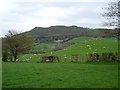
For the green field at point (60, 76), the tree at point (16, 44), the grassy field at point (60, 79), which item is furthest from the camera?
the tree at point (16, 44)

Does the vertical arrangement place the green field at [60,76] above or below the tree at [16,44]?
below

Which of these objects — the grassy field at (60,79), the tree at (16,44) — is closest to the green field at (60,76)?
the grassy field at (60,79)

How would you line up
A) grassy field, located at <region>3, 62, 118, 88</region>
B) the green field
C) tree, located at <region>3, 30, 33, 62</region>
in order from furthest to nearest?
tree, located at <region>3, 30, 33, 62</region>
the green field
grassy field, located at <region>3, 62, 118, 88</region>

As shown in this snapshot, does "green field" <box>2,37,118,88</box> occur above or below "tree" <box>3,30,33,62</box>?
below

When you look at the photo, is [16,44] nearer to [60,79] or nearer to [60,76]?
[60,76]

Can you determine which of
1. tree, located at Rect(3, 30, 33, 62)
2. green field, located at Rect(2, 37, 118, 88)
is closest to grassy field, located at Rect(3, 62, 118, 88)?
green field, located at Rect(2, 37, 118, 88)

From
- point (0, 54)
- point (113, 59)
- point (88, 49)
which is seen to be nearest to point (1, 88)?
point (113, 59)

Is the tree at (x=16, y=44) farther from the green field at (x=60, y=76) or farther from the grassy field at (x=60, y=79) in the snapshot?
the grassy field at (x=60, y=79)

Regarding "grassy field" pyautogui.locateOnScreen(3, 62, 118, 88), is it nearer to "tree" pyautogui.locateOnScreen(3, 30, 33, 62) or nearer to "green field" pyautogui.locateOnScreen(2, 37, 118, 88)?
"green field" pyautogui.locateOnScreen(2, 37, 118, 88)

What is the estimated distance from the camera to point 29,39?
90.6m

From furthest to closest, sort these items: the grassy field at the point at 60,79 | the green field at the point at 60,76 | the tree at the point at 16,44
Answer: the tree at the point at 16,44 < the green field at the point at 60,76 < the grassy field at the point at 60,79

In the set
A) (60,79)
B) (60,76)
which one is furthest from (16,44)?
(60,79)

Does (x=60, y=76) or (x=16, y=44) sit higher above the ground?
(x=16, y=44)

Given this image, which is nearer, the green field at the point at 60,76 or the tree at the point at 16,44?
the green field at the point at 60,76
